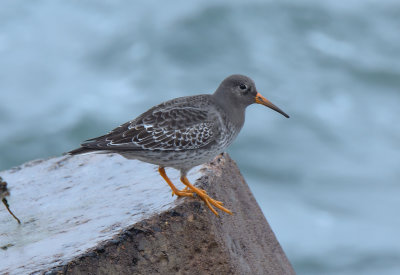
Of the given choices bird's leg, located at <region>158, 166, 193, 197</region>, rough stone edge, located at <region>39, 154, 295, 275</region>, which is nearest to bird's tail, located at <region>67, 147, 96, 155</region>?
bird's leg, located at <region>158, 166, 193, 197</region>

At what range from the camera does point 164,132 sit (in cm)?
1020

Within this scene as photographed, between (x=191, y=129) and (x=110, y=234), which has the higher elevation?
(x=191, y=129)

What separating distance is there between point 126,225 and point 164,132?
1.80 m

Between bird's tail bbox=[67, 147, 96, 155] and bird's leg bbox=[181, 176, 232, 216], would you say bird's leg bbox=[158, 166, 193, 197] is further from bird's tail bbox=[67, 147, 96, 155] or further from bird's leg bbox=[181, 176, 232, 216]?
bird's tail bbox=[67, 147, 96, 155]

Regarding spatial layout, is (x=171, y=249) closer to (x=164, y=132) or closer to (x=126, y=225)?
(x=126, y=225)

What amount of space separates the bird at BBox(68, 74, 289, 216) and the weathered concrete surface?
408 mm

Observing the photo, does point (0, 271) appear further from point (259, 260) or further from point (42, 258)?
point (259, 260)

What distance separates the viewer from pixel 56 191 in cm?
1118

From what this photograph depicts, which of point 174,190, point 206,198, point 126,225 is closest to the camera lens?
point 126,225

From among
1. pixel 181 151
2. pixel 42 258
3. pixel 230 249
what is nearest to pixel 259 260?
pixel 230 249

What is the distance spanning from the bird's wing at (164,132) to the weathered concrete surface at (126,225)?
2.24 ft

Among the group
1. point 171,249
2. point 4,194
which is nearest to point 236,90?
point 171,249

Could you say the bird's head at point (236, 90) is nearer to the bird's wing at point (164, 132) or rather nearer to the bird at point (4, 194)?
the bird's wing at point (164, 132)

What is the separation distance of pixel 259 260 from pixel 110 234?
266cm
